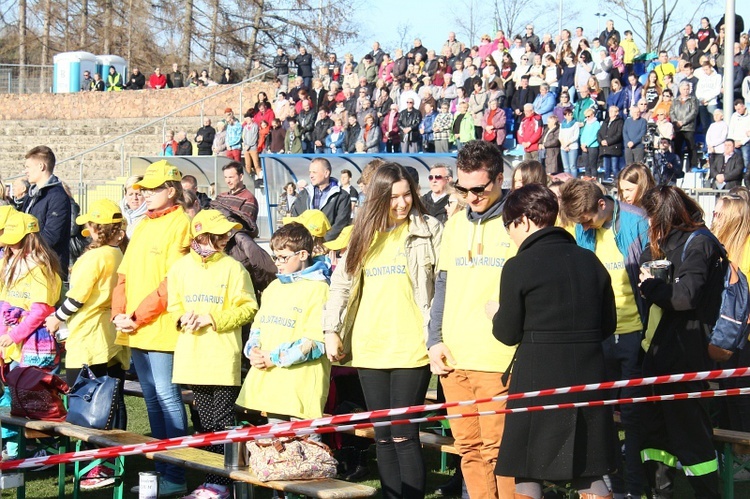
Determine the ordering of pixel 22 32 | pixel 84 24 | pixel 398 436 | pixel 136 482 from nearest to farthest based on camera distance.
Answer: pixel 398 436
pixel 136 482
pixel 22 32
pixel 84 24

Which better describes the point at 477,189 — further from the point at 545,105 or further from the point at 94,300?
the point at 545,105

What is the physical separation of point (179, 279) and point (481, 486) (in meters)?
2.29

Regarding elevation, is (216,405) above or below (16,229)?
below

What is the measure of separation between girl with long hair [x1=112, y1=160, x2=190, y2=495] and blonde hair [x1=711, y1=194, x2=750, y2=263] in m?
3.35

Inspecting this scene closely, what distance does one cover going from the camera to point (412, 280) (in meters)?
5.66

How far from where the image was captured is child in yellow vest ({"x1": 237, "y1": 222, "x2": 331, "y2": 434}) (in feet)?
19.5

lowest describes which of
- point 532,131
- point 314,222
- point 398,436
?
point 398,436

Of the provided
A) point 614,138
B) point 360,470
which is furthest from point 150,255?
point 614,138

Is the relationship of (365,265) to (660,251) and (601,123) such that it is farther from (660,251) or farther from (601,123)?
(601,123)

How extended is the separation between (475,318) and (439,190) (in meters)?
3.55

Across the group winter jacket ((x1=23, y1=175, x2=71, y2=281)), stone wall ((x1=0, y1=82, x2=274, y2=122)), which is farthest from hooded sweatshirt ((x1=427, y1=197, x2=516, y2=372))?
stone wall ((x1=0, y1=82, x2=274, y2=122))

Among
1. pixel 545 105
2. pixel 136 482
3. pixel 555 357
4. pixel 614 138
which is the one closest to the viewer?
pixel 555 357

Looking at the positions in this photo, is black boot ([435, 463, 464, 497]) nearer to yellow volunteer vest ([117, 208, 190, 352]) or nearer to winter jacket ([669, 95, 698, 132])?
yellow volunteer vest ([117, 208, 190, 352])

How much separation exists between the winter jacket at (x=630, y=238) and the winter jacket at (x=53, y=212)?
4.29 metres
